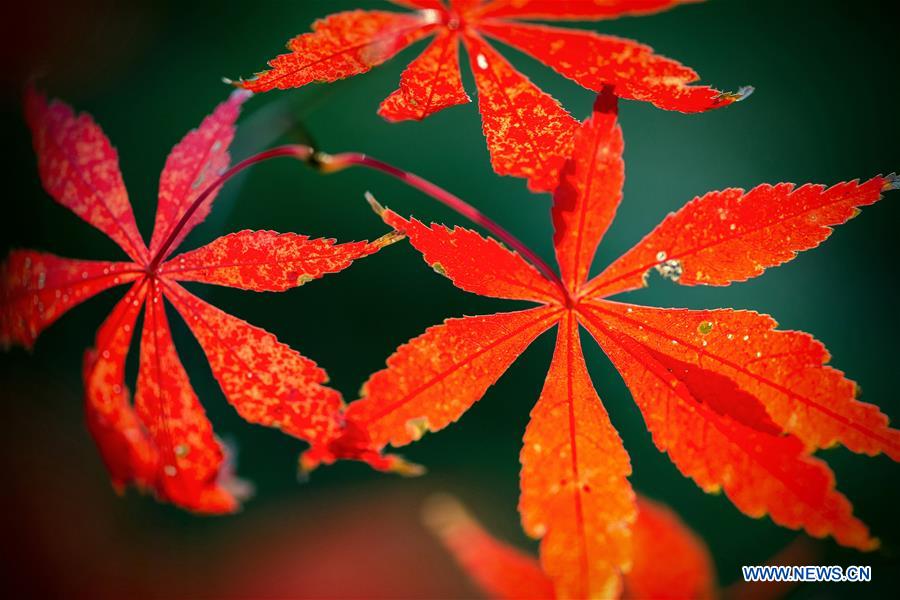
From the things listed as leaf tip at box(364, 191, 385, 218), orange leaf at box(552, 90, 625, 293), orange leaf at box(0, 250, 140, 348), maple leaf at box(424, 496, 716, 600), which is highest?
orange leaf at box(552, 90, 625, 293)

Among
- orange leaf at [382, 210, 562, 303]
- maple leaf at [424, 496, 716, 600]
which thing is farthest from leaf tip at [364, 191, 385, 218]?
maple leaf at [424, 496, 716, 600]

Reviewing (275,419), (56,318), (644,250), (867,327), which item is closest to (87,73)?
(56,318)

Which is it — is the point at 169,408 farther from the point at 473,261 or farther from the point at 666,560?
the point at 666,560

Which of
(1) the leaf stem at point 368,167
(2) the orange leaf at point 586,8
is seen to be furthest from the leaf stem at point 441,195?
(2) the orange leaf at point 586,8

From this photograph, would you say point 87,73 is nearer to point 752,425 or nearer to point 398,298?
point 398,298

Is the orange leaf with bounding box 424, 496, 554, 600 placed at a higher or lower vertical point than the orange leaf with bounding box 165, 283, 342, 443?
lower

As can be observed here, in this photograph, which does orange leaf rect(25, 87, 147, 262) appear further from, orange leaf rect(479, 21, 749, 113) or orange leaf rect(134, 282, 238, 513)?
orange leaf rect(479, 21, 749, 113)
